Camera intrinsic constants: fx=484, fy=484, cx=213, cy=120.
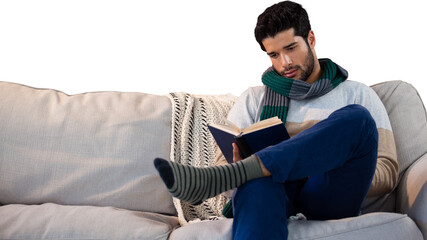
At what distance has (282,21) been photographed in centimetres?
190

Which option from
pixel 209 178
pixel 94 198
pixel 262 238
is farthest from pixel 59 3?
pixel 262 238

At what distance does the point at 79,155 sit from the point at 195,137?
462 millimetres

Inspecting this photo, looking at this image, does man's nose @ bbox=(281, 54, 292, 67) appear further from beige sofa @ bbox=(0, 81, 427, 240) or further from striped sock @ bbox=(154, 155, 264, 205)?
striped sock @ bbox=(154, 155, 264, 205)

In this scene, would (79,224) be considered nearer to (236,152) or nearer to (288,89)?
(236,152)

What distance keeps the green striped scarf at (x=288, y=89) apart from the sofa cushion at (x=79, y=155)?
1.41 feet

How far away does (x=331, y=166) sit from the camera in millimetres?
1325

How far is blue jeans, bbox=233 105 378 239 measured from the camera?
124 centimetres

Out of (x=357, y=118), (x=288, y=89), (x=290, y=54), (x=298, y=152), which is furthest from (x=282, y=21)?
(x=298, y=152)

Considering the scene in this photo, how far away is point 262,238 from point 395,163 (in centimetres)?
74

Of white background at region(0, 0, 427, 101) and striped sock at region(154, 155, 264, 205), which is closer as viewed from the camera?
striped sock at region(154, 155, 264, 205)

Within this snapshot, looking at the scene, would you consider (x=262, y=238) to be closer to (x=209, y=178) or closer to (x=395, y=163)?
(x=209, y=178)

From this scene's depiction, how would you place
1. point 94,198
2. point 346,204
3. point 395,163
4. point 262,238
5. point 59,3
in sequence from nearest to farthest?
point 262,238, point 346,204, point 395,163, point 94,198, point 59,3

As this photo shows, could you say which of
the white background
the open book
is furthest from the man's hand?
the white background

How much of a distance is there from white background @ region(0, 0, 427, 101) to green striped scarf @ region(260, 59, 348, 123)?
1.63 feet
